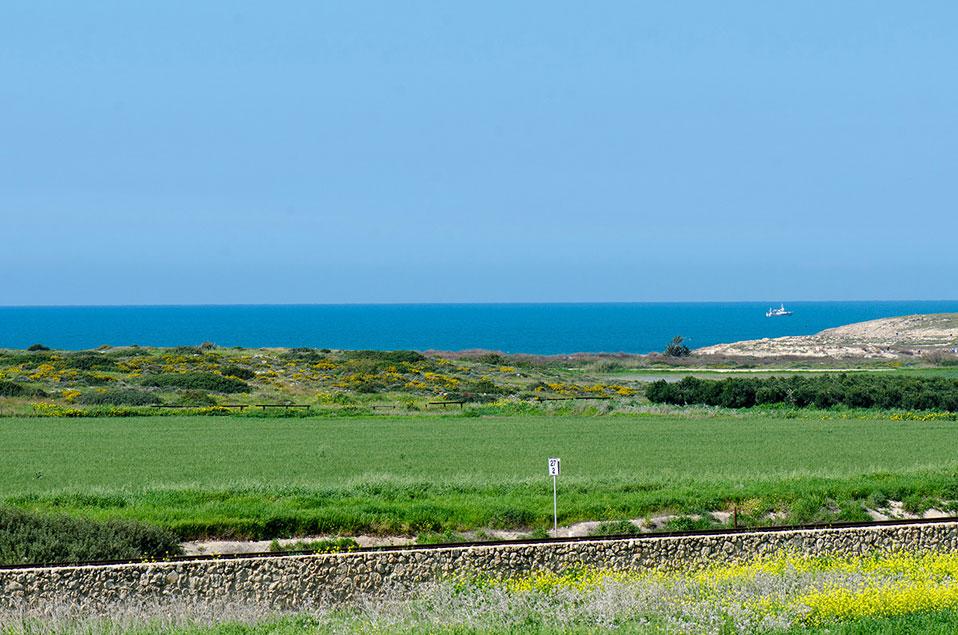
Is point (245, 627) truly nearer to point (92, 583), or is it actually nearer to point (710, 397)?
point (92, 583)

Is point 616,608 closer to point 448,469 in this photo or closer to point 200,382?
point 448,469

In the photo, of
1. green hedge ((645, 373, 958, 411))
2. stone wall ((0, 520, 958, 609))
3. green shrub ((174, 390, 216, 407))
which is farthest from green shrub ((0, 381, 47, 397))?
stone wall ((0, 520, 958, 609))

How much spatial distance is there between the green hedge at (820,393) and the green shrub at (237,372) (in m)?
25.1

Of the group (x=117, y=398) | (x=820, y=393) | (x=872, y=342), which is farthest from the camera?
(x=872, y=342)

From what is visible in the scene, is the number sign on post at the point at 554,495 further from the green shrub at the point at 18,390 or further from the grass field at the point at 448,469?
the green shrub at the point at 18,390

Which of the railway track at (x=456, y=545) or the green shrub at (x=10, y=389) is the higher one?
the green shrub at (x=10, y=389)

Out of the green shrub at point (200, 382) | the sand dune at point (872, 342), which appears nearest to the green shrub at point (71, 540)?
the green shrub at point (200, 382)

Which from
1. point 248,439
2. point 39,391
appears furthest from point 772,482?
point 39,391

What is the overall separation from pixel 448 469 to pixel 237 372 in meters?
39.8

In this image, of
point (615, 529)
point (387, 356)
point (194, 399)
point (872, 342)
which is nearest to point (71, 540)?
point (615, 529)

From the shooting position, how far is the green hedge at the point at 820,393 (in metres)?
54.0

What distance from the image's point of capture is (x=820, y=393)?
180 ft

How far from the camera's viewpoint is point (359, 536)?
73.7 ft

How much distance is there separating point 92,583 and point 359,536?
669cm
